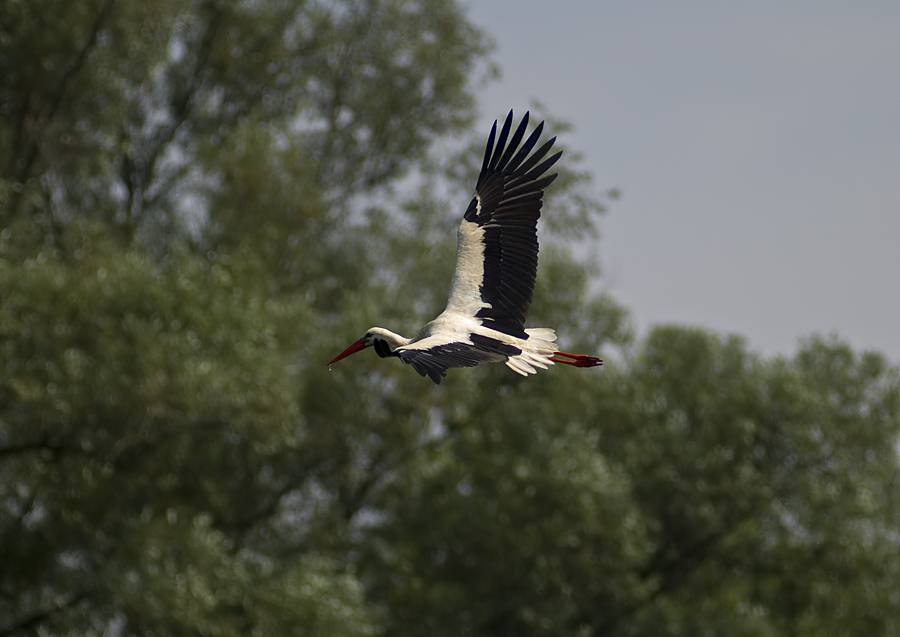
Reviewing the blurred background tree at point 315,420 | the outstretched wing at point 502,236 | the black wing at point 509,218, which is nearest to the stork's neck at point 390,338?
the outstretched wing at point 502,236

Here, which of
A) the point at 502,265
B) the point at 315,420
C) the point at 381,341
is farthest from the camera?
the point at 315,420

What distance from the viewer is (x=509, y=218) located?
391 inches

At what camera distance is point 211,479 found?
2008 centimetres

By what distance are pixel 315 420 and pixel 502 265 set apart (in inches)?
468

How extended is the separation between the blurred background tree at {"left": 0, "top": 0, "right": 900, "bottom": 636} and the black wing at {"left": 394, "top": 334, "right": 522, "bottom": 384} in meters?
9.54

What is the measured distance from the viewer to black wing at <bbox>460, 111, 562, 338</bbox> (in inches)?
378

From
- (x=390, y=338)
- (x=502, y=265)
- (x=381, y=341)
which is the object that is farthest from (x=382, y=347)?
(x=502, y=265)

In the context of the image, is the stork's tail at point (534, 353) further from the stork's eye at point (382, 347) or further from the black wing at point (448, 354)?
the stork's eye at point (382, 347)

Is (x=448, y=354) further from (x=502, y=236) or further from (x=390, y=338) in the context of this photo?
(x=502, y=236)

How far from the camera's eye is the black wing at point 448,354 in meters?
6.80

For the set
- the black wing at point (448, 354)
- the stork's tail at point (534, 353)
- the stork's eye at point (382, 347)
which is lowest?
the black wing at point (448, 354)

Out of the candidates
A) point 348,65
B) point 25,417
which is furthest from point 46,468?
point 348,65

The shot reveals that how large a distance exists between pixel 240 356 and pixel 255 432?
1.20m

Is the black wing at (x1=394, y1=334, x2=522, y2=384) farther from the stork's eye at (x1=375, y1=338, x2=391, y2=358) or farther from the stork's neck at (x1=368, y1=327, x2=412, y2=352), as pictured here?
the stork's eye at (x1=375, y1=338, x2=391, y2=358)
